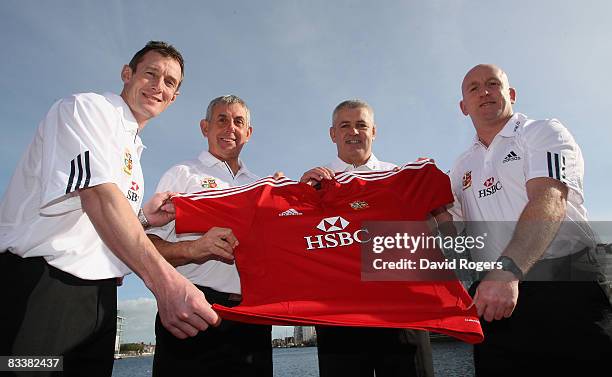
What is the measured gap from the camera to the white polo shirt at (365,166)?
14.5ft

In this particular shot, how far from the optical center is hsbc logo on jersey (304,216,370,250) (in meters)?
3.13

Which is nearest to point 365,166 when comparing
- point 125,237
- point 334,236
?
point 334,236

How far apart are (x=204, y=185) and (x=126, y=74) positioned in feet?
4.08

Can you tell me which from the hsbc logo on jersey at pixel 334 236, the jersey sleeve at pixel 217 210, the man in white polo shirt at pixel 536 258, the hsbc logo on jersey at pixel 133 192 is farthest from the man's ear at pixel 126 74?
the man in white polo shirt at pixel 536 258

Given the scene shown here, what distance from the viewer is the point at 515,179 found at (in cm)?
337

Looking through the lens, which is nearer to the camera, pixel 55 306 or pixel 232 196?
pixel 55 306

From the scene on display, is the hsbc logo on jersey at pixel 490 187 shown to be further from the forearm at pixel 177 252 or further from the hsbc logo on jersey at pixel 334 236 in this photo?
the forearm at pixel 177 252

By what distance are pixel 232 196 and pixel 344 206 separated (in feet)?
3.12

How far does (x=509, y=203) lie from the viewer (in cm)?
337

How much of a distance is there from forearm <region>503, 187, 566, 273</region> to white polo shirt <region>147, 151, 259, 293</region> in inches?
89.2

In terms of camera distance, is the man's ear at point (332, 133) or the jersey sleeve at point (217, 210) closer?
the jersey sleeve at point (217, 210)

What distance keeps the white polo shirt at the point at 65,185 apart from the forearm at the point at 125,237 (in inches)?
4.6

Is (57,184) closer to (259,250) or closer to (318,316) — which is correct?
(259,250)

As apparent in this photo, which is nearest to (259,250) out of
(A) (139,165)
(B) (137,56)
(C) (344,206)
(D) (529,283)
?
(C) (344,206)
